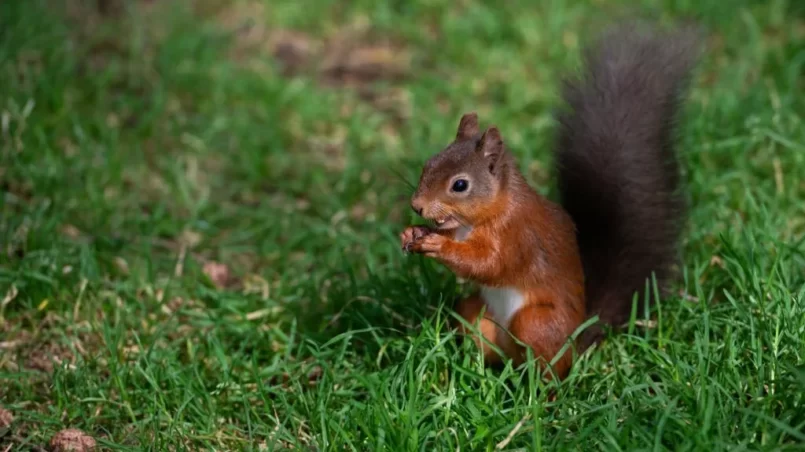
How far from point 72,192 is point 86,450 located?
1426mm

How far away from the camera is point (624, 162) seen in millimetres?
2754

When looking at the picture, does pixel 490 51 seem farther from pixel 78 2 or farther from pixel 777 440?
pixel 777 440

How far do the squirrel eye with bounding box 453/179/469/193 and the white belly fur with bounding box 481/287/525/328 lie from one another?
0.94ft

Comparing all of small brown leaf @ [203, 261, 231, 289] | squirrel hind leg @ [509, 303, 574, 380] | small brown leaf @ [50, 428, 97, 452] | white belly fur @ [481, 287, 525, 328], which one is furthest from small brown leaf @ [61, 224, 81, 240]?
squirrel hind leg @ [509, 303, 574, 380]

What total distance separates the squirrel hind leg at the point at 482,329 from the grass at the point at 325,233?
7cm

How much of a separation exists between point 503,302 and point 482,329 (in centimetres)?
11

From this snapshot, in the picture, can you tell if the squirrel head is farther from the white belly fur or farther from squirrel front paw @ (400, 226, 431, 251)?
the white belly fur

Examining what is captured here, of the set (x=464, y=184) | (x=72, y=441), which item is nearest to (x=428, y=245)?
(x=464, y=184)

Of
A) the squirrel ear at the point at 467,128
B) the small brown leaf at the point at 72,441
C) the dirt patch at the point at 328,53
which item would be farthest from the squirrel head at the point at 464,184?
the dirt patch at the point at 328,53

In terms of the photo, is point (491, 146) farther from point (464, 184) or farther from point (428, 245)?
point (428, 245)

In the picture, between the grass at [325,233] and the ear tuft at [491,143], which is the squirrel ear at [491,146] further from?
the grass at [325,233]

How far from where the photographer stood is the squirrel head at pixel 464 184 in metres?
2.51

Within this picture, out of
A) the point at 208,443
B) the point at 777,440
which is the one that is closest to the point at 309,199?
the point at 208,443

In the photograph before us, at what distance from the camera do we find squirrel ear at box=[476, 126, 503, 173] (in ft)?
8.36
